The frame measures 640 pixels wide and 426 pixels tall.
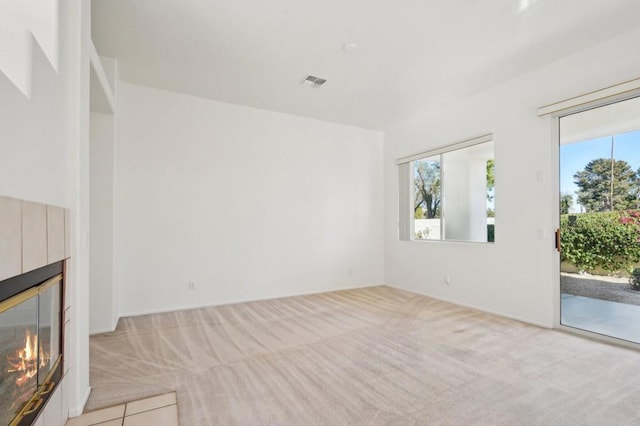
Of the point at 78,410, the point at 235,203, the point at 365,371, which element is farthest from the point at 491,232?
the point at 78,410

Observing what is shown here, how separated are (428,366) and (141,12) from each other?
3.65 metres

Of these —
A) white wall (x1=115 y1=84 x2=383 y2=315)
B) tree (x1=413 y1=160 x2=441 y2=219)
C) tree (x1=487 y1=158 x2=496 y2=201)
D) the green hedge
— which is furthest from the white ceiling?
the green hedge

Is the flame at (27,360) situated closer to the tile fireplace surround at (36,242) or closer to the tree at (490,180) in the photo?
the tile fireplace surround at (36,242)

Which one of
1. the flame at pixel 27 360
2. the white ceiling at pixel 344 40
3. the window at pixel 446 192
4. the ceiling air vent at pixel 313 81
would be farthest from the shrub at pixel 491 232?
the flame at pixel 27 360

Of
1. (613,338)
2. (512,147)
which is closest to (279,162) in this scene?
(512,147)

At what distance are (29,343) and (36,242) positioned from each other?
0.42 metres

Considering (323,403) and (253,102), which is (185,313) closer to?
(323,403)

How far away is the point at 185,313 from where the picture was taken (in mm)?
3926

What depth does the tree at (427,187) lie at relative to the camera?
5.06m

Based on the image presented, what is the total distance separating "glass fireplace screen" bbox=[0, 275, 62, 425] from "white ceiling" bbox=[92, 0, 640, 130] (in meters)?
2.27

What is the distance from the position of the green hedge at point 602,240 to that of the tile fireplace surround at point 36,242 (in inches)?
171

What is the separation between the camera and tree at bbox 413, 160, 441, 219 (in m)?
5.06

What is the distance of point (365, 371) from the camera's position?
238cm

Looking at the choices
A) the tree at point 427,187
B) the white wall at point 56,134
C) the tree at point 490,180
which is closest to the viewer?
the white wall at point 56,134
